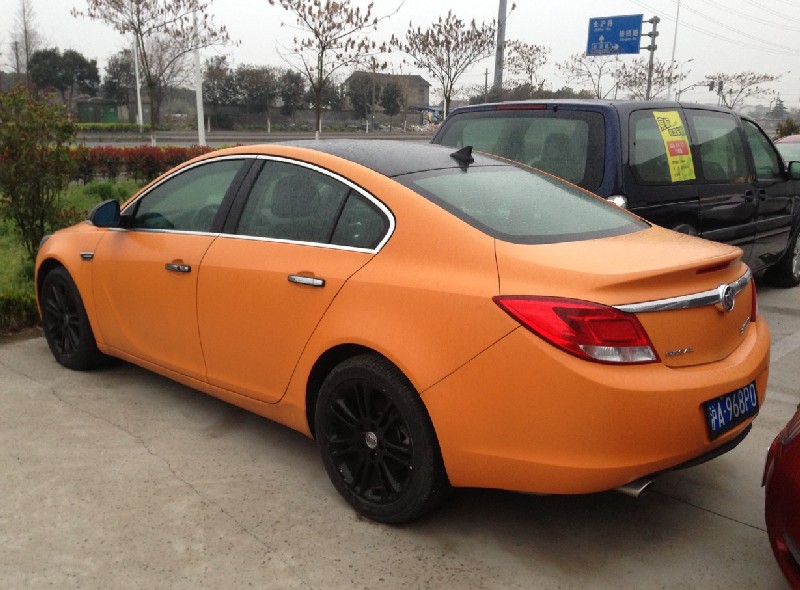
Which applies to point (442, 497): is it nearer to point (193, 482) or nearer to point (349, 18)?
point (193, 482)

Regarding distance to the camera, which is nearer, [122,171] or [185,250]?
[185,250]

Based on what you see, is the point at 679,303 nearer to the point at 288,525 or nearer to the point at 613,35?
the point at 288,525

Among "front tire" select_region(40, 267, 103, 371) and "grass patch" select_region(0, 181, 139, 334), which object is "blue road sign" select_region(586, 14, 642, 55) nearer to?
"grass patch" select_region(0, 181, 139, 334)

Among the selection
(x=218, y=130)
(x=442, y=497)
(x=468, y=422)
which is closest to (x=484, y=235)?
(x=468, y=422)

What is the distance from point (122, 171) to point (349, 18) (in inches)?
388

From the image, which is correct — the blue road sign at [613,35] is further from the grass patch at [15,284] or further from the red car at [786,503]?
the red car at [786,503]

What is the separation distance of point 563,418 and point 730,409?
2.29 feet

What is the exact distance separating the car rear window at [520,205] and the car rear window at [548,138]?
4.12ft

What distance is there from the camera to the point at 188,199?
4.00 m

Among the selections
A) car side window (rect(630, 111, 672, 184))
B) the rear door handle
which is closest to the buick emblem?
car side window (rect(630, 111, 672, 184))

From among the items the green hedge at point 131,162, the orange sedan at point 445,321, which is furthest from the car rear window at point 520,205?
the green hedge at point 131,162

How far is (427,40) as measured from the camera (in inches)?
842

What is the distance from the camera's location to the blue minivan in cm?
480

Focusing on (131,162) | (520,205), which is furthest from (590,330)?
(131,162)
